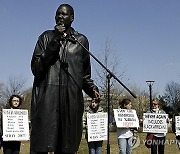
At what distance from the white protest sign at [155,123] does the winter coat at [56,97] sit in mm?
8274

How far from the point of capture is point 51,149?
3.43m

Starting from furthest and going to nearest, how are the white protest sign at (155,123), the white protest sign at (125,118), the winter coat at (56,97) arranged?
the white protest sign at (155,123)
the white protest sign at (125,118)
the winter coat at (56,97)

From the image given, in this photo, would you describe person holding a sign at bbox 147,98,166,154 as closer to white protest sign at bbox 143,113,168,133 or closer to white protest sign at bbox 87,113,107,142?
white protest sign at bbox 143,113,168,133

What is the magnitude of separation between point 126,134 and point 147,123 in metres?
1.43

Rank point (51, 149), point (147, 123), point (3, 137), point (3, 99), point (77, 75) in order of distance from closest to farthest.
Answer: point (51, 149) < point (77, 75) < point (3, 137) < point (147, 123) < point (3, 99)

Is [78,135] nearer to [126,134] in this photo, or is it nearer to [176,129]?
[126,134]

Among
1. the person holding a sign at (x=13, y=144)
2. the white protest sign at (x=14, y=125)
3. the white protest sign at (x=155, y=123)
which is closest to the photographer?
the white protest sign at (x=14, y=125)

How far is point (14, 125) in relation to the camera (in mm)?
8953

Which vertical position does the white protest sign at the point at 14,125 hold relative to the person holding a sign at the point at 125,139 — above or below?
above

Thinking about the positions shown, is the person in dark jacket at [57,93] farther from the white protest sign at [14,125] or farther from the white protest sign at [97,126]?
the white protest sign at [97,126]

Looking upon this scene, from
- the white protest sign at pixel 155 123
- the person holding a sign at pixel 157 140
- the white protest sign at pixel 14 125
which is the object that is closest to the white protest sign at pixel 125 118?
the white protest sign at pixel 155 123

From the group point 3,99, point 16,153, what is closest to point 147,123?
point 16,153

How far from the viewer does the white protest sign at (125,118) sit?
10.6 meters

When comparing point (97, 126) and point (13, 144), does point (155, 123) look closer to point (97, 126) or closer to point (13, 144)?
point (97, 126)
